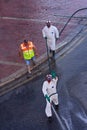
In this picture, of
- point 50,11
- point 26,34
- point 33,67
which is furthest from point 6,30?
point 33,67

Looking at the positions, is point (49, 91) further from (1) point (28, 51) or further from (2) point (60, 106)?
(1) point (28, 51)

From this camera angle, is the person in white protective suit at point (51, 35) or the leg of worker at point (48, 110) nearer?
the leg of worker at point (48, 110)

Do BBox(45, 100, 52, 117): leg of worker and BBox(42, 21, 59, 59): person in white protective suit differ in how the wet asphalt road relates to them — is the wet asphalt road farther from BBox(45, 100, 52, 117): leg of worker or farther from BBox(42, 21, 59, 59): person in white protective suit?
BBox(42, 21, 59, 59): person in white protective suit

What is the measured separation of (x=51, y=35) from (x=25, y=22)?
5.04 meters

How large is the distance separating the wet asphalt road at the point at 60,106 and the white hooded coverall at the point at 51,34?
864mm

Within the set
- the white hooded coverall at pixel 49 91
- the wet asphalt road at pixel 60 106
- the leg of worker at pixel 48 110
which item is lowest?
the wet asphalt road at pixel 60 106

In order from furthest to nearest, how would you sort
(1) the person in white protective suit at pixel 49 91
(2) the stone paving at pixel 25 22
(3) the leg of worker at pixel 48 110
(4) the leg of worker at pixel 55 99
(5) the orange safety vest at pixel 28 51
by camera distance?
(2) the stone paving at pixel 25 22 → (5) the orange safety vest at pixel 28 51 → (4) the leg of worker at pixel 55 99 → (3) the leg of worker at pixel 48 110 → (1) the person in white protective suit at pixel 49 91

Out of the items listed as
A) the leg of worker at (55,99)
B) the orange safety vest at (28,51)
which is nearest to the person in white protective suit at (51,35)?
the orange safety vest at (28,51)

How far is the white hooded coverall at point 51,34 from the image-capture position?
1739cm

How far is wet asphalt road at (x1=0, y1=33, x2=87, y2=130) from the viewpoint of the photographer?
14.0 m

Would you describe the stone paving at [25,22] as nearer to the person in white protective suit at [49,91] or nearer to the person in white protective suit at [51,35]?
the person in white protective suit at [51,35]

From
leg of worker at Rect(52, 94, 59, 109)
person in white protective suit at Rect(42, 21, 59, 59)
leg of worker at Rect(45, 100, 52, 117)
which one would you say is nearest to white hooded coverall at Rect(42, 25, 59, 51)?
person in white protective suit at Rect(42, 21, 59, 59)

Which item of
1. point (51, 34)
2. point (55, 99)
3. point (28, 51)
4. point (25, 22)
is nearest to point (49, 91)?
point (55, 99)

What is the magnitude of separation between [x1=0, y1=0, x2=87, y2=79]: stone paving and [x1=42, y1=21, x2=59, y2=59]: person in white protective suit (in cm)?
83
